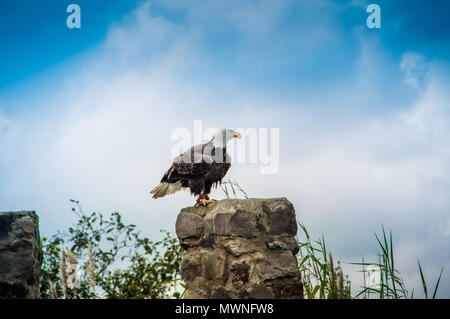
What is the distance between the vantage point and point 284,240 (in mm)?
3656

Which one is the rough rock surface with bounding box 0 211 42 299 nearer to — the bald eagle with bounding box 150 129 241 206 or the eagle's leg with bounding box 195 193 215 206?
the bald eagle with bounding box 150 129 241 206

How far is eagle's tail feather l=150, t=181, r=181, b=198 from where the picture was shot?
4.56 m

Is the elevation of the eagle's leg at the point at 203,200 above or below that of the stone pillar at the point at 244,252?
above

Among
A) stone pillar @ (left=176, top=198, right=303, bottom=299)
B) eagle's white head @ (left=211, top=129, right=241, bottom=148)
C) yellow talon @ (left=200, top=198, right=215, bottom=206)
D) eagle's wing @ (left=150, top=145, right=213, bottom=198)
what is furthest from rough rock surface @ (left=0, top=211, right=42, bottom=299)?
eagle's white head @ (left=211, top=129, right=241, bottom=148)

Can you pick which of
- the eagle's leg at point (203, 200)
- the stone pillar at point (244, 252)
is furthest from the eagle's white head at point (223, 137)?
the stone pillar at point (244, 252)

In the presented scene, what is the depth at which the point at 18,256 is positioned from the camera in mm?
5125

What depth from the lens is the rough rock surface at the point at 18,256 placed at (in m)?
5.00

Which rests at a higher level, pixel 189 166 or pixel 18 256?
pixel 189 166

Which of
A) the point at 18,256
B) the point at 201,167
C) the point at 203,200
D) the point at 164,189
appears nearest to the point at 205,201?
the point at 203,200

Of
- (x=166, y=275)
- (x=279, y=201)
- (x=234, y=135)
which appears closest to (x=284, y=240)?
(x=279, y=201)

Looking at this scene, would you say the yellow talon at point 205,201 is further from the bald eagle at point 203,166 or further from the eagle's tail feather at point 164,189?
the eagle's tail feather at point 164,189

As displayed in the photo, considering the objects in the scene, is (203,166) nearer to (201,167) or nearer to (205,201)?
(201,167)

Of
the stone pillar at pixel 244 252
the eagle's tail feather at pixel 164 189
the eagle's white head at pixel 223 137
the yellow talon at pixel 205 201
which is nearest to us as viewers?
the stone pillar at pixel 244 252

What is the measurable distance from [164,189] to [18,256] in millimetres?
2185
